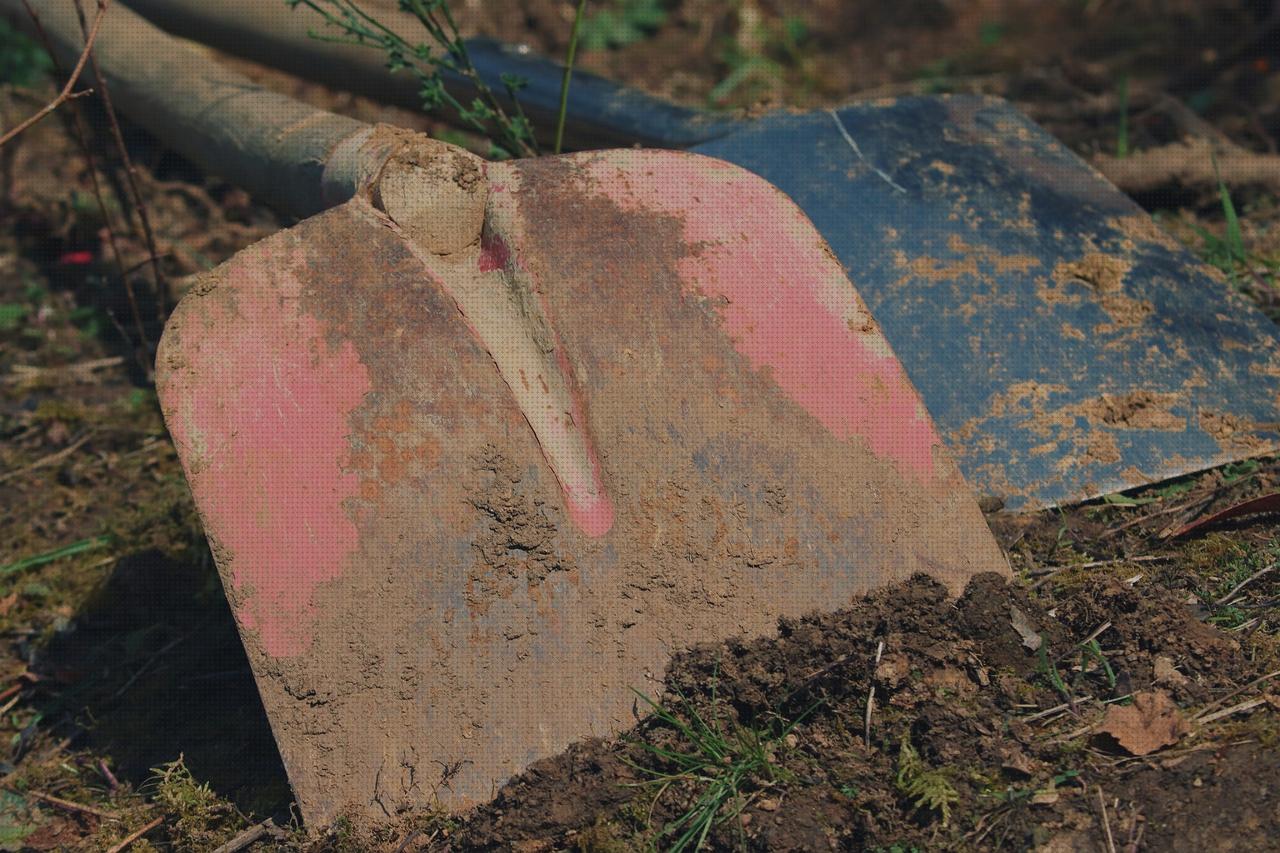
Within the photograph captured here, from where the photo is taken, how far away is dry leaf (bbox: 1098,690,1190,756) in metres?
1.51

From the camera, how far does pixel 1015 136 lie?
8.38 ft

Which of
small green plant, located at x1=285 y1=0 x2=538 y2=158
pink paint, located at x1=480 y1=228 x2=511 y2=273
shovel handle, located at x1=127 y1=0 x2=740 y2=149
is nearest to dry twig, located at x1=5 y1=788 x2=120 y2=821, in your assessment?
pink paint, located at x1=480 y1=228 x2=511 y2=273

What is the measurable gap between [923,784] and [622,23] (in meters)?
3.43

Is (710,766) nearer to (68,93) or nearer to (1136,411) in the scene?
(1136,411)

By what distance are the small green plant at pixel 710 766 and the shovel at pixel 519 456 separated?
81 mm

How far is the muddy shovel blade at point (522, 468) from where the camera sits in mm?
1593

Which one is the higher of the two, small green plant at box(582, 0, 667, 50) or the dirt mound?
the dirt mound

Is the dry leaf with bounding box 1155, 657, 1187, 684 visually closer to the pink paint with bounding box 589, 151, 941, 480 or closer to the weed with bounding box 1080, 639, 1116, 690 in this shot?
the weed with bounding box 1080, 639, 1116, 690

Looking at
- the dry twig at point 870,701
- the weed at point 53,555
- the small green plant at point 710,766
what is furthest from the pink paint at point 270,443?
the weed at point 53,555

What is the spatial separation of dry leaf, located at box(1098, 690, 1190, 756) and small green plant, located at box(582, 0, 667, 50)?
3.27 metres

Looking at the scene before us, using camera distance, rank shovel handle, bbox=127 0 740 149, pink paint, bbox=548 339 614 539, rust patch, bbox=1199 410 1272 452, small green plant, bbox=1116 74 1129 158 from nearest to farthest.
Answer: pink paint, bbox=548 339 614 539 → rust patch, bbox=1199 410 1272 452 → shovel handle, bbox=127 0 740 149 → small green plant, bbox=1116 74 1129 158

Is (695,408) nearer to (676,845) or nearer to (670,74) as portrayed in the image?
(676,845)

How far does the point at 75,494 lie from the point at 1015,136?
219 centimetres

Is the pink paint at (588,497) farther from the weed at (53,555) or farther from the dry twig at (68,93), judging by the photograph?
the weed at (53,555)
